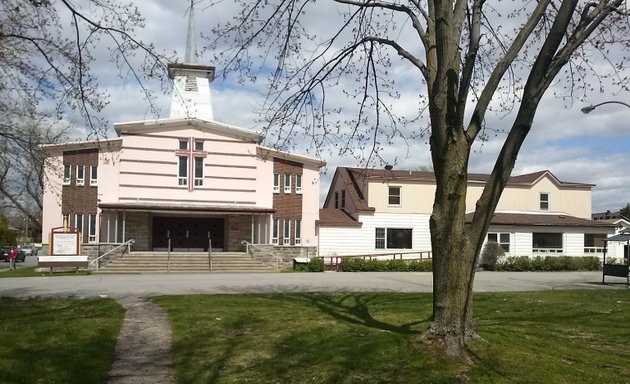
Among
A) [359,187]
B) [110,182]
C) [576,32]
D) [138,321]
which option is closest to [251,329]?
[138,321]

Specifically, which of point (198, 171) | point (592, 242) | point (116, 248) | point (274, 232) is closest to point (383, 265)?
point (274, 232)

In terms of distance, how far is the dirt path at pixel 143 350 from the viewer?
306 inches

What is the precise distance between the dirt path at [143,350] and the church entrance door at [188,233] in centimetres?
2428

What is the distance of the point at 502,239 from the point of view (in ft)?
→ 131

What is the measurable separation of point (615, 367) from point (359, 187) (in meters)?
32.7

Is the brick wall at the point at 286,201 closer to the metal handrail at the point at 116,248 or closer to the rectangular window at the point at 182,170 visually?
the rectangular window at the point at 182,170

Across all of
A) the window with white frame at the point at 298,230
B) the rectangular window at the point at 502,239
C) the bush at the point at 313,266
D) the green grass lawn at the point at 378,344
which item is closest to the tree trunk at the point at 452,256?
the green grass lawn at the point at 378,344

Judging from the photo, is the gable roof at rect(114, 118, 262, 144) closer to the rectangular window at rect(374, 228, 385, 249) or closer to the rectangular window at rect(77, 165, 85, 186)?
the rectangular window at rect(77, 165, 85, 186)

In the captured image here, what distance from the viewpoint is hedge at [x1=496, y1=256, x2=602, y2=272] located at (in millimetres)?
37188

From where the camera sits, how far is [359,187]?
133 ft

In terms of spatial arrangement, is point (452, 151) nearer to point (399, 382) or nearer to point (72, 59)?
point (399, 382)

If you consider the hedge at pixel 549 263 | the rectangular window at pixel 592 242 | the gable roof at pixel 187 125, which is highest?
the gable roof at pixel 187 125

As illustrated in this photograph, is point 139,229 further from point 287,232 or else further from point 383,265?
point 383,265

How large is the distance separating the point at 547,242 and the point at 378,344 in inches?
1393
